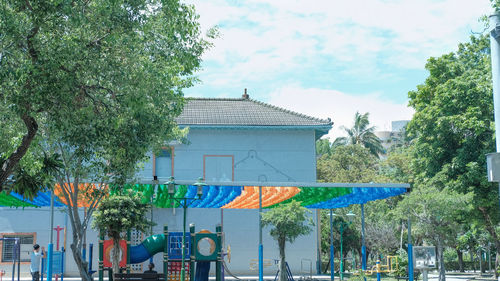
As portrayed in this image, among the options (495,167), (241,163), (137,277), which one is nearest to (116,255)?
(137,277)

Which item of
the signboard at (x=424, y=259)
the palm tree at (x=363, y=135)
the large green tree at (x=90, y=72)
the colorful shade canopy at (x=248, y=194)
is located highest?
the palm tree at (x=363, y=135)

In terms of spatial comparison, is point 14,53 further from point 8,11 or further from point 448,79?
point 448,79

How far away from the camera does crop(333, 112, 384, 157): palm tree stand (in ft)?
177

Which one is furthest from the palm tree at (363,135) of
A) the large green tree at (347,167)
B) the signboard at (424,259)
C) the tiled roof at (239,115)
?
the signboard at (424,259)

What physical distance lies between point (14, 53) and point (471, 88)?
19610mm

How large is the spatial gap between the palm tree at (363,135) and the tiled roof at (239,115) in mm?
21622

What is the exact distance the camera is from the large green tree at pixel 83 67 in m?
10.2

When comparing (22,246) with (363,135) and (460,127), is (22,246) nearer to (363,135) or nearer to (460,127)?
(460,127)

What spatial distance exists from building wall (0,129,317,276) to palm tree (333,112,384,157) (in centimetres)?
2322

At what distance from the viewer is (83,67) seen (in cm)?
1082

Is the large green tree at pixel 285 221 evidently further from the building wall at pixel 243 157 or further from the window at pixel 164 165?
the window at pixel 164 165

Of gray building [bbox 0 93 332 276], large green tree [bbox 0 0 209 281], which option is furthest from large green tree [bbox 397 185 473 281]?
large green tree [bbox 0 0 209 281]

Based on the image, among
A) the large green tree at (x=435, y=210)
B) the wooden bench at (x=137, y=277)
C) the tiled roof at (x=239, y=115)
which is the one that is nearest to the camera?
the wooden bench at (x=137, y=277)

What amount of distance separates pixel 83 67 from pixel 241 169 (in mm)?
20988
